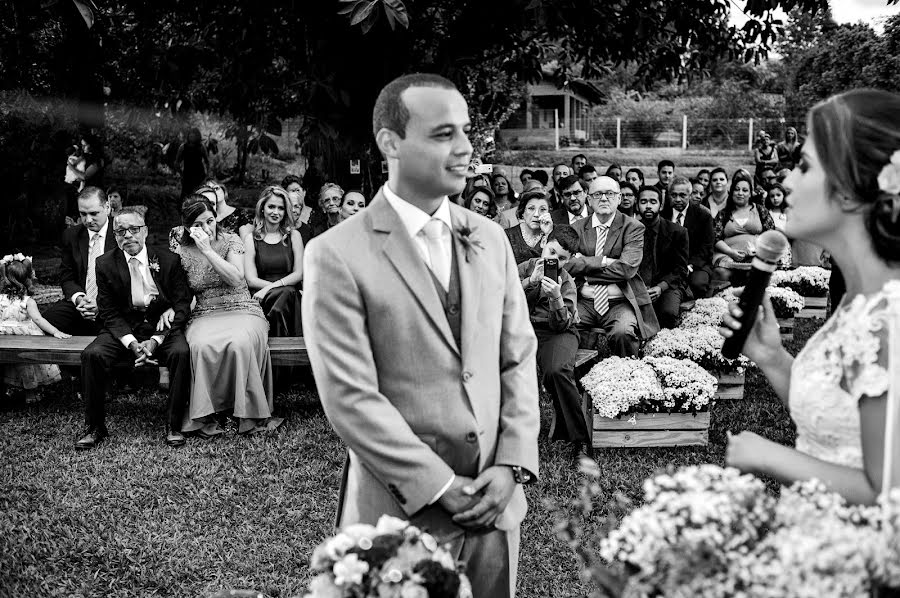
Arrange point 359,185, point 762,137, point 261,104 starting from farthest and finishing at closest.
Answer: point 762,137 < point 359,185 < point 261,104

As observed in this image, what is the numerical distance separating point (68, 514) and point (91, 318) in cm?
292

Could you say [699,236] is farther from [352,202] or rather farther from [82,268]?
[82,268]

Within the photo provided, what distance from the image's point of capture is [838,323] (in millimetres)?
2004

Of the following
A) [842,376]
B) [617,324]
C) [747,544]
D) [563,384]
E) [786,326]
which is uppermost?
[842,376]

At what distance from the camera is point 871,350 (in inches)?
71.6

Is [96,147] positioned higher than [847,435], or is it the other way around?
[96,147]

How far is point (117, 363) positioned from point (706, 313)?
5758 mm

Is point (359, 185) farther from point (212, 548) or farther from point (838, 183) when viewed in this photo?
point (838, 183)

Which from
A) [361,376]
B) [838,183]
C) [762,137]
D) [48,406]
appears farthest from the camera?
[762,137]

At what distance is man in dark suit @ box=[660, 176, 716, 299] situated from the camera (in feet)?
31.6

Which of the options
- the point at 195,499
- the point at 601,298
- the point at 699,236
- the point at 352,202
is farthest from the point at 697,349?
the point at 195,499

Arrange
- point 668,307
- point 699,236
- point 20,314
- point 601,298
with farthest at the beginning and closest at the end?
point 699,236 → point 668,307 → point 20,314 → point 601,298

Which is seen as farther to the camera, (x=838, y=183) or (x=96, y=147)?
(x=96, y=147)

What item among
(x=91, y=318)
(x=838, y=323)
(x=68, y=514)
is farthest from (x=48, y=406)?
(x=838, y=323)
